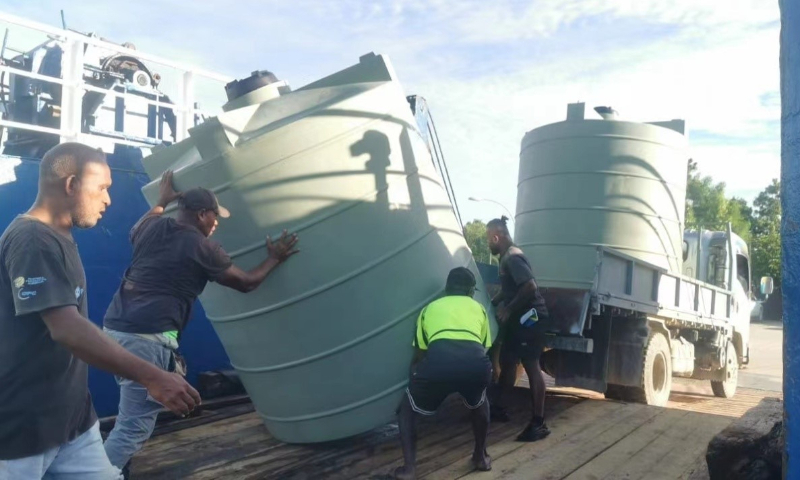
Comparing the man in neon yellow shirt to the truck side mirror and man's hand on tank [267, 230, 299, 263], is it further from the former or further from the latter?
the truck side mirror

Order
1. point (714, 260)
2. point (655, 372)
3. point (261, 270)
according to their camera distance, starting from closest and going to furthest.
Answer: point (261, 270) → point (655, 372) → point (714, 260)

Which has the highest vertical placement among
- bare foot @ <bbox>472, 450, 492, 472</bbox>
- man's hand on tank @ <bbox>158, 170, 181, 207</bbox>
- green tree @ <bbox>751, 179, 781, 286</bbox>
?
green tree @ <bbox>751, 179, 781, 286</bbox>

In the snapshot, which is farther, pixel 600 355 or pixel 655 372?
pixel 655 372

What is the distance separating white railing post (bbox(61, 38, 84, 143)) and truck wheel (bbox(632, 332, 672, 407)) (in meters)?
5.74

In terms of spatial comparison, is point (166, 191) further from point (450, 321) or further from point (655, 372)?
point (655, 372)

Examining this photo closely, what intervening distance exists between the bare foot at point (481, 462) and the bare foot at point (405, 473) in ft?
1.40

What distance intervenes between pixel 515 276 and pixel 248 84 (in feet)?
7.78

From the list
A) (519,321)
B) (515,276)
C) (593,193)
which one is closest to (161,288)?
(515,276)

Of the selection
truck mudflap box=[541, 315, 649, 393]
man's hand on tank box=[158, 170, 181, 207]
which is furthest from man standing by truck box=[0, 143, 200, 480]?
truck mudflap box=[541, 315, 649, 393]

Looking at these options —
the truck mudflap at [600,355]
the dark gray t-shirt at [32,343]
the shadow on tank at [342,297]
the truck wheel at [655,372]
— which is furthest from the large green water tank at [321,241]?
the truck wheel at [655,372]

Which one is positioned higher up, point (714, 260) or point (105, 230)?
point (714, 260)

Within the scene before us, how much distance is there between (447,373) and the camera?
3.87 meters

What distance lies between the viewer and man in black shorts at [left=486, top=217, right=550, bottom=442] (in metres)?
4.93

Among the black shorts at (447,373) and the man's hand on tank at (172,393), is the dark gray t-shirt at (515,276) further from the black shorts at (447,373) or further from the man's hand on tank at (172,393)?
the man's hand on tank at (172,393)
